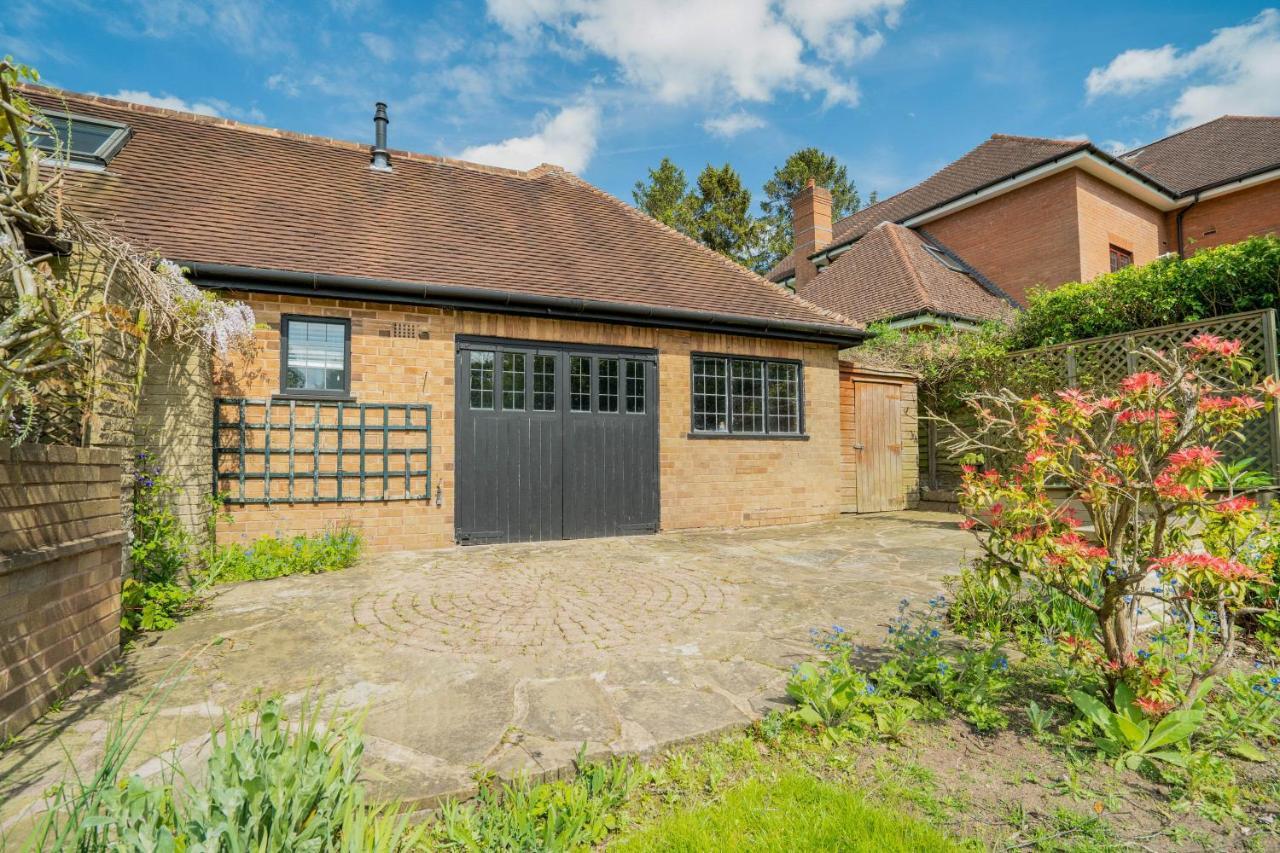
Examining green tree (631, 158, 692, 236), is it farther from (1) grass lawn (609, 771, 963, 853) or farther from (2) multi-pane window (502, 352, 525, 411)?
(1) grass lawn (609, 771, 963, 853)

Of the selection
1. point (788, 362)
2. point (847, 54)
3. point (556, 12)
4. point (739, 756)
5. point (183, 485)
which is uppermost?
point (847, 54)

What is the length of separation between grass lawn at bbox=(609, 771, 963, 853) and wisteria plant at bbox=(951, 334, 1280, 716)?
4.15 feet

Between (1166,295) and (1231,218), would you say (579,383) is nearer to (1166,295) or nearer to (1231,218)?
(1166,295)

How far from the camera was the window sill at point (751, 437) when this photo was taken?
842cm

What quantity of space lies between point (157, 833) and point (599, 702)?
5.57 ft

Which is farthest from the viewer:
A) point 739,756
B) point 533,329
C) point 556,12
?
point 556,12

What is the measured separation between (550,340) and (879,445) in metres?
6.29

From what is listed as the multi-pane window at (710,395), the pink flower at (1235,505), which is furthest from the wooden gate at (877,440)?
the pink flower at (1235,505)

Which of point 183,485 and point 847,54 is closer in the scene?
point 183,485

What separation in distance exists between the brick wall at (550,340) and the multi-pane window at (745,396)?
0.19 m

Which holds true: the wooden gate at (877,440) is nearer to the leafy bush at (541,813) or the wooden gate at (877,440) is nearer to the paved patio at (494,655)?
the paved patio at (494,655)

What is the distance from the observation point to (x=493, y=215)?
29.9 ft

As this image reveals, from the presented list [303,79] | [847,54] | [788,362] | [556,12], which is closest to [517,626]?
[788,362]

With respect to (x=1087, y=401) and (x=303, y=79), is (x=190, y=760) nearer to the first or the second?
(x=1087, y=401)
